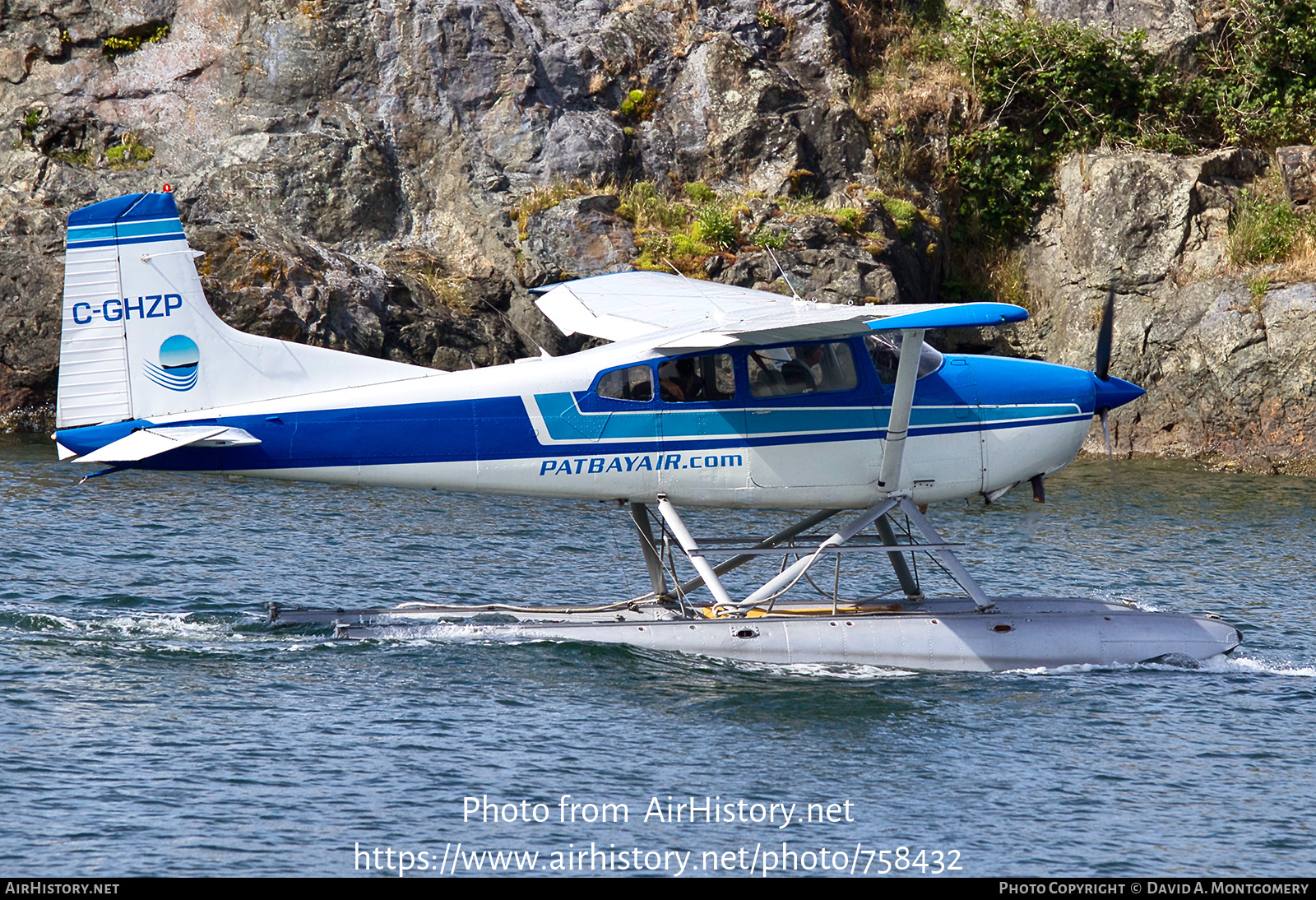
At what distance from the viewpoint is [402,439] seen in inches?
491

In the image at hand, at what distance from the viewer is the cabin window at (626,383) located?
12.7 meters

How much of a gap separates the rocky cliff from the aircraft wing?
10.4 meters

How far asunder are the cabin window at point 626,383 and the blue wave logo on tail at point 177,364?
3638 mm

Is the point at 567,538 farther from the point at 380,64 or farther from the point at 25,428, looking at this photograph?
the point at 380,64

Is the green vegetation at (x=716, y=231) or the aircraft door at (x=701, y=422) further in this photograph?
the green vegetation at (x=716, y=231)

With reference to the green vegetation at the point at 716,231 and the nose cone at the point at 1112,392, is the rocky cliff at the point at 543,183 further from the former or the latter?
the nose cone at the point at 1112,392

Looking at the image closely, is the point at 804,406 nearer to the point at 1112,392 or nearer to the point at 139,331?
the point at 1112,392

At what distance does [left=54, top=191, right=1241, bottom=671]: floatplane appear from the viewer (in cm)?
1188

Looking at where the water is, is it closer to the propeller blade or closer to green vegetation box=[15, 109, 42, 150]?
the propeller blade

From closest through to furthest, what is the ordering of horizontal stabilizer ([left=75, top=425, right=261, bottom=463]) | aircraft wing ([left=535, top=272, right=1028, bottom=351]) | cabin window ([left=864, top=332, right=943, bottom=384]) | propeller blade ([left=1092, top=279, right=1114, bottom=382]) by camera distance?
horizontal stabilizer ([left=75, top=425, right=261, bottom=463]) → aircraft wing ([left=535, top=272, right=1028, bottom=351]) → cabin window ([left=864, top=332, right=943, bottom=384]) → propeller blade ([left=1092, top=279, right=1114, bottom=382])

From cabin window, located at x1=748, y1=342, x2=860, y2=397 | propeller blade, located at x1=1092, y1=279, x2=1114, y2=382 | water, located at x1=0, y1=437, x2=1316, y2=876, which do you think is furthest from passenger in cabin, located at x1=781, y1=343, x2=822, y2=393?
propeller blade, located at x1=1092, y1=279, x2=1114, y2=382

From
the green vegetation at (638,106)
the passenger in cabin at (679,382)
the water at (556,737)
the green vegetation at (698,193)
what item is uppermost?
the green vegetation at (638,106)

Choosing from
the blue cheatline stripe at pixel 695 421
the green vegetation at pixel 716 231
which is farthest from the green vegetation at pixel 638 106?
the blue cheatline stripe at pixel 695 421
